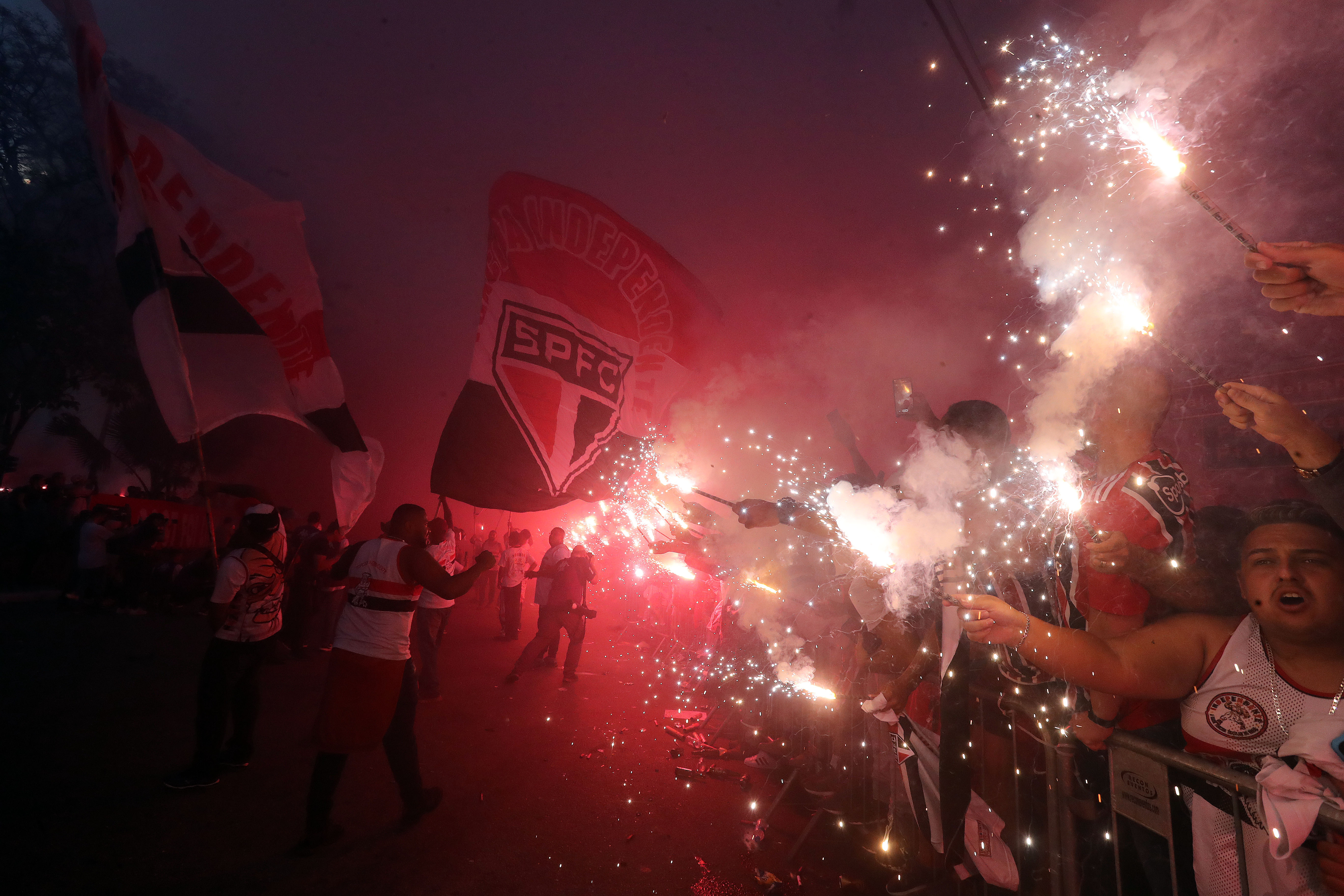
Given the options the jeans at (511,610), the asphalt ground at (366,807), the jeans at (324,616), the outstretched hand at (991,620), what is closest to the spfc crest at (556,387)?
the asphalt ground at (366,807)

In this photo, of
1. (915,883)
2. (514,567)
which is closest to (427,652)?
(514,567)

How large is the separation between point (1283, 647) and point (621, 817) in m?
4.30

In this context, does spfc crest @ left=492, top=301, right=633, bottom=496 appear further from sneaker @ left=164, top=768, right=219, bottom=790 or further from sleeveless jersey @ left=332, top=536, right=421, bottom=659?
sneaker @ left=164, top=768, right=219, bottom=790

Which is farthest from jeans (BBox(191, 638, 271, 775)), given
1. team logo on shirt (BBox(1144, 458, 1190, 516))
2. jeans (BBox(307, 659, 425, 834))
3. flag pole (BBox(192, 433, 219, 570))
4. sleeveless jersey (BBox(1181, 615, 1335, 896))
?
team logo on shirt (BBox(1144, 458, 1190, 516))

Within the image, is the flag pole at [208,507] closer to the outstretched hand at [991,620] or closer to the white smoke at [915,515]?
the white smoke at [915,515]

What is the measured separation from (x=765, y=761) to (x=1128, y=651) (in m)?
4.16

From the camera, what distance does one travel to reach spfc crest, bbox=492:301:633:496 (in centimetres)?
600

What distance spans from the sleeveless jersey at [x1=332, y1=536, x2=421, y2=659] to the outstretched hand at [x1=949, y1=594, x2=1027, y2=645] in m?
3.52

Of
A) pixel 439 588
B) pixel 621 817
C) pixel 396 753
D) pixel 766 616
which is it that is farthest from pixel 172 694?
pixel 766 616

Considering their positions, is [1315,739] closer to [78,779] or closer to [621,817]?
[621,817]

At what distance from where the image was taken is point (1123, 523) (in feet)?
8.09

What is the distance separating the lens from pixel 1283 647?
1.99 m

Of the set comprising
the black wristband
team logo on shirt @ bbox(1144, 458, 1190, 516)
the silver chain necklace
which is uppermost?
team logo on shirt @ bbox(1144, 458, 1190, 516)

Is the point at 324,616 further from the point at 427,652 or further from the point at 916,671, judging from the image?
the point at 916,671
